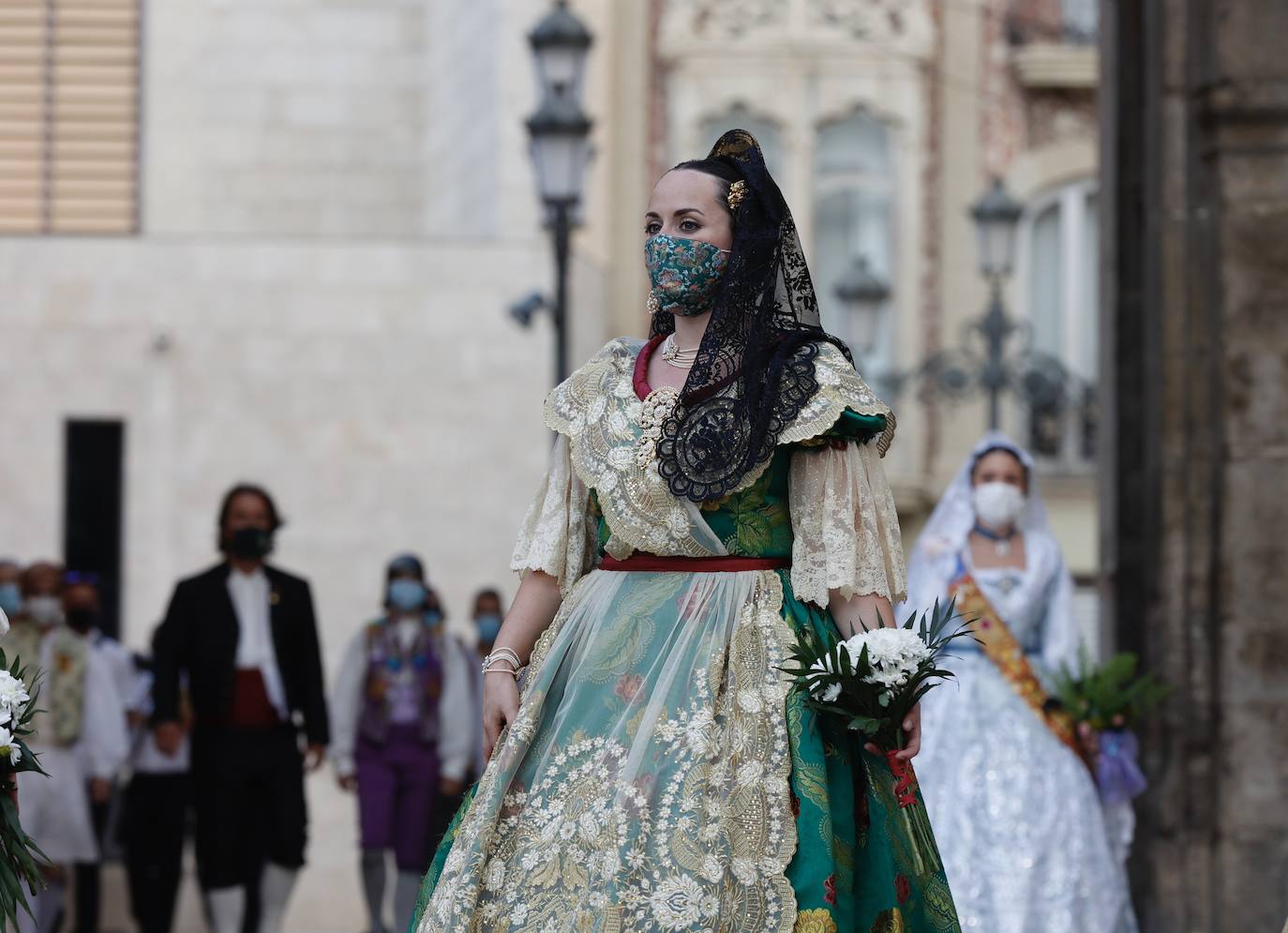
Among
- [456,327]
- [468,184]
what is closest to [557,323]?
[456,327]

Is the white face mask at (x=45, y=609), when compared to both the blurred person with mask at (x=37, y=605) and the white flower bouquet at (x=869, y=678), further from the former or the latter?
the white flower bouquet at (x=869, y=678)

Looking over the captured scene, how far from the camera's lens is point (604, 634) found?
6.20m

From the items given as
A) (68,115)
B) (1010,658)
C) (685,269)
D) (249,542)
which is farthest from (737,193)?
(68,115)

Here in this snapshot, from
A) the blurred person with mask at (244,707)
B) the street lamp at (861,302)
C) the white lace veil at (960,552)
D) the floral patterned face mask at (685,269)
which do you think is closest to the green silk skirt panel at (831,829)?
the floral patterned face mask at (685,269)

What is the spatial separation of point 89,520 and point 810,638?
16762 millimetres

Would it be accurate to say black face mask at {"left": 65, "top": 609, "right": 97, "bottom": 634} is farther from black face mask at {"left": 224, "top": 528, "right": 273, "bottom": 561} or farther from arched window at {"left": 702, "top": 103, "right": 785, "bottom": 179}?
arched window at {"left": 702, "top": 103, "right": 785, "bottom": 179}

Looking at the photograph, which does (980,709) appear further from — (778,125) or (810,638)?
(778,125)

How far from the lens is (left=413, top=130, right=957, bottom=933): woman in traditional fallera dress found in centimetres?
589

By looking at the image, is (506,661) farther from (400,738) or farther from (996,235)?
(996,235)

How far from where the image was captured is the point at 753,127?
1163 inches

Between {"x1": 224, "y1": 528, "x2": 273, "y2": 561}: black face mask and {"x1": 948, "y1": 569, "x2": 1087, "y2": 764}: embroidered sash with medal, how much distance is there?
3.07 m

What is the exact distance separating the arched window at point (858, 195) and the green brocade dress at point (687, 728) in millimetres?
23127

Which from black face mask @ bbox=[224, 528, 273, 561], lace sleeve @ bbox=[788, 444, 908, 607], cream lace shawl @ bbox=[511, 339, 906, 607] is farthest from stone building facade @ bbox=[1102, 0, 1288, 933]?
lace sleeve @ bbox=[788, 444, 908, 607]

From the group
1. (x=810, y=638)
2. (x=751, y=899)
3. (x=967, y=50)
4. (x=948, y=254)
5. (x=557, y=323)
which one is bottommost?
(x=751, y=899)
